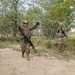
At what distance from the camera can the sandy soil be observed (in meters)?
8.70

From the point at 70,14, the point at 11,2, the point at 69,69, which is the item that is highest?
the point at 11,2

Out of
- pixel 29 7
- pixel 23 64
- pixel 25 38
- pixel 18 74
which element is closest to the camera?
pixel 18 74

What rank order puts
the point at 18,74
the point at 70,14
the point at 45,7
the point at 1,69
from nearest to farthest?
the point at 18,74, the point at 1,69, the point at 70,14, the point at 45,7

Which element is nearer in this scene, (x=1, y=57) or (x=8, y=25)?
(x=1, y=57)

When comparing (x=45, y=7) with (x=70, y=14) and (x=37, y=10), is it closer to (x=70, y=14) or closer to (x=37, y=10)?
(x=37, y=10)

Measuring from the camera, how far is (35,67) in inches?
371

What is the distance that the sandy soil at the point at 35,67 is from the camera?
28.6 ft

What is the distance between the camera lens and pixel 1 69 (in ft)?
29.6

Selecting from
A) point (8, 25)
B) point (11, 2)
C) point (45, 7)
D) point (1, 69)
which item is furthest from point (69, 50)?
point (11, 2)

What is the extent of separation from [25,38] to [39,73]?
267 centimetres

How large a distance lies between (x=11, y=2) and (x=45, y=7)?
20.0 ft

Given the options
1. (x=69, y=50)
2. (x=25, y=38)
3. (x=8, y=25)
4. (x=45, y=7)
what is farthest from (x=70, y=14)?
(x=8, y=25)

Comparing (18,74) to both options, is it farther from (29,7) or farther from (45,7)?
(29,7)

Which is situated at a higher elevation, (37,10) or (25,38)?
(37,10)
